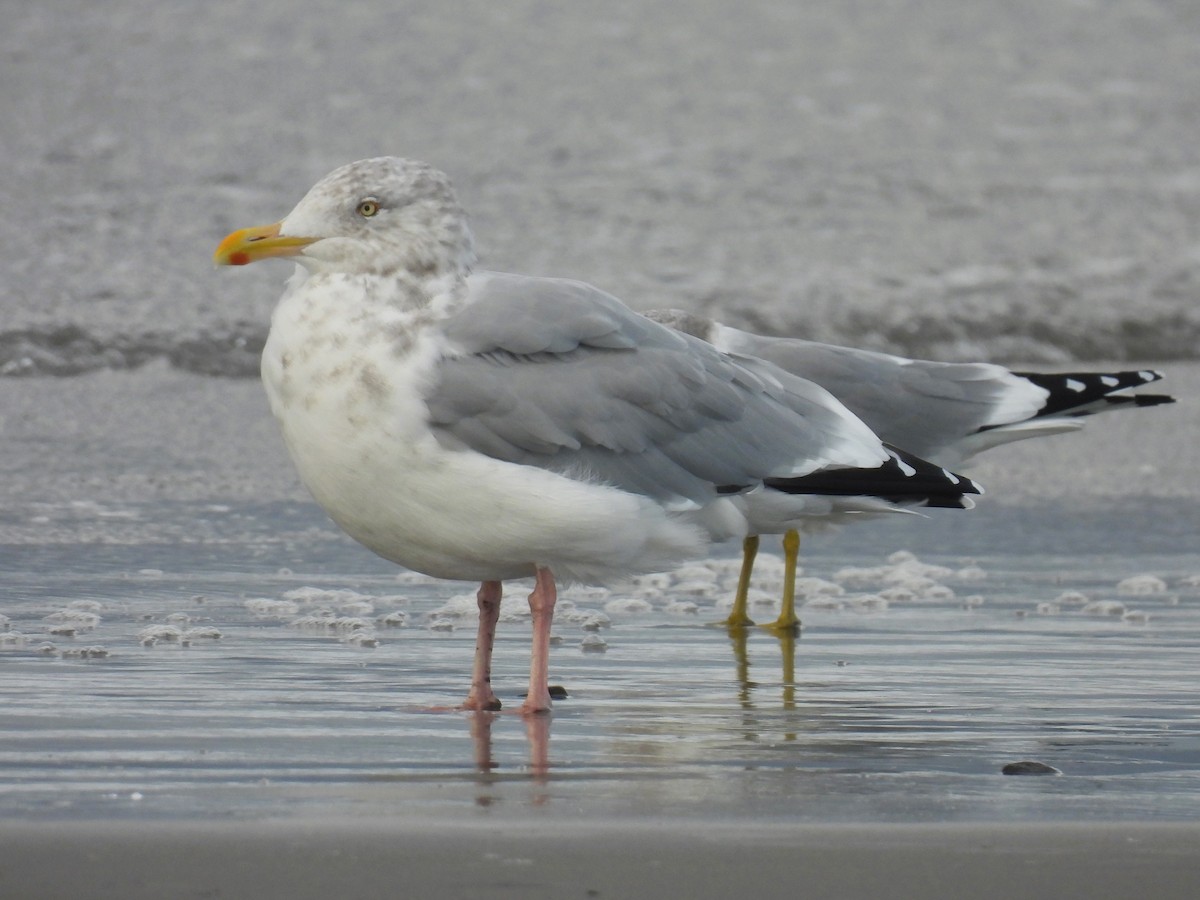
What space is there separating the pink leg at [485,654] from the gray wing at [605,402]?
38cm

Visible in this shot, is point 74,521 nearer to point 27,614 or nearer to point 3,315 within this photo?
point 27,614

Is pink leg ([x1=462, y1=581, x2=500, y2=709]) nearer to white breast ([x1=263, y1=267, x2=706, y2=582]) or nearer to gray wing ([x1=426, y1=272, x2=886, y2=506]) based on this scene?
white breast ([x1=263, y1=267, x2=706, y2=582])

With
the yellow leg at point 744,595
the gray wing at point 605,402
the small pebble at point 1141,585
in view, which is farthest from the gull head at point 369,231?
the small pebble at point 1141,585

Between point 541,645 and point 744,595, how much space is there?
1524 millimetres

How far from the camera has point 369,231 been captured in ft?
13.1

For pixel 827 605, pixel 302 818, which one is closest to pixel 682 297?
pixel 827 605

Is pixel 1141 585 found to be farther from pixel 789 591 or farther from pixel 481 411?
pixel 481 411

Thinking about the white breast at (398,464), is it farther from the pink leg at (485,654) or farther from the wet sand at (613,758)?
the wet sand at (613,758)

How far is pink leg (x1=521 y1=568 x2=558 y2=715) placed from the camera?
380 cm

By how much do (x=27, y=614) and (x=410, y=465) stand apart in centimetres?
144

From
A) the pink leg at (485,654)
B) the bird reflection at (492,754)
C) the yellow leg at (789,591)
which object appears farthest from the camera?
the yellow leg at (789,591)

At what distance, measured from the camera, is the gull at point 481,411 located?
3.78 metres

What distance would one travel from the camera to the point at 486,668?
398 centimetres

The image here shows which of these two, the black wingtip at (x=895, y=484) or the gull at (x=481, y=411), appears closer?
the gull at (x=481, y=411)
